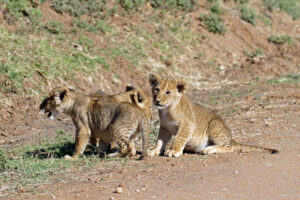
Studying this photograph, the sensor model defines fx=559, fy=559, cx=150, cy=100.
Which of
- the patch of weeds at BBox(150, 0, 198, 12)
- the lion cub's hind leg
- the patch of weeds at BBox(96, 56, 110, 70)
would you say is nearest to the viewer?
the lion cub's hind leg

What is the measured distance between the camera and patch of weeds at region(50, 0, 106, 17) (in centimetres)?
1958

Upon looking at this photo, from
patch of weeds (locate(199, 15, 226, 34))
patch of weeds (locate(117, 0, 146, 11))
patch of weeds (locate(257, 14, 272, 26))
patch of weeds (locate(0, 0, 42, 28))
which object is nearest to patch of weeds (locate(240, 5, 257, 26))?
patch of weeds (locate(257, 14, 272, 26))

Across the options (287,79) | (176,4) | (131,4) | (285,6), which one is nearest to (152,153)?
(287,79)

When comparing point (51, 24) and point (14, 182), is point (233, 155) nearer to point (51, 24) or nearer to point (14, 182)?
point (14, 182)

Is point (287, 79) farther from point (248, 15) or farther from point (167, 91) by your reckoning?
point (167, 91)

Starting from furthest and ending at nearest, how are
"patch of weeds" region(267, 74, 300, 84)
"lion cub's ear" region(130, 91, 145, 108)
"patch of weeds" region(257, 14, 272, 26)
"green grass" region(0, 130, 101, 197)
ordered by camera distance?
"patch of weeds" region(257, 14, 272, 26)
"patch of weeds" region(267, 74, 300, 84)
"lion cub's ear" region(130, 91, 145, 108)
"green grass" region(0, 130, 101, 197)

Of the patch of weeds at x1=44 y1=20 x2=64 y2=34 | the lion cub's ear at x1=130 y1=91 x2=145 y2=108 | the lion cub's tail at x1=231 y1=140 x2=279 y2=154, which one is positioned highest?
the patch of weeds at x1=44 y1=20 x2=64 y2=34

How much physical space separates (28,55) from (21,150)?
575cm

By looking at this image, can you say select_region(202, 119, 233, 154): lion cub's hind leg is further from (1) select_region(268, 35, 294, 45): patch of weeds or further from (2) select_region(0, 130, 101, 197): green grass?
(1) select_region(268, 35, 294, 45): patch of weeds

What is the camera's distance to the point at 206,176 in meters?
7.49

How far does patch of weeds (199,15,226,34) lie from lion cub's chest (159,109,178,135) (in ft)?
54.3

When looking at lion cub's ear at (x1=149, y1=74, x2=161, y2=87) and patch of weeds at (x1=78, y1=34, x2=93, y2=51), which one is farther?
patch of weeds at (x1=78, y1=34, x2=93, y2=51)

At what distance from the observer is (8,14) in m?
17.3

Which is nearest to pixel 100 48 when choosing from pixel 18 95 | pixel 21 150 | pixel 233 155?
pixel 18 95
